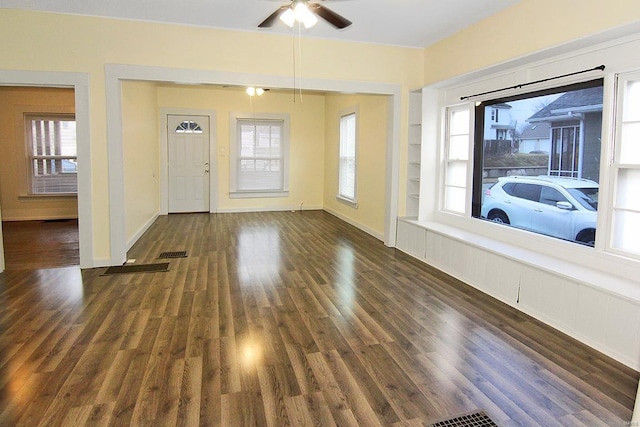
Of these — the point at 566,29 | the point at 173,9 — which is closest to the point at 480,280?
the point at 566,29

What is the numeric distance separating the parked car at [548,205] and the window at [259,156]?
566cm

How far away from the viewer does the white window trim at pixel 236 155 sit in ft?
29.8

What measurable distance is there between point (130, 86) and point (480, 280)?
5.20 metres

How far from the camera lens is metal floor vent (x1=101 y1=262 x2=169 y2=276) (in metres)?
4.70

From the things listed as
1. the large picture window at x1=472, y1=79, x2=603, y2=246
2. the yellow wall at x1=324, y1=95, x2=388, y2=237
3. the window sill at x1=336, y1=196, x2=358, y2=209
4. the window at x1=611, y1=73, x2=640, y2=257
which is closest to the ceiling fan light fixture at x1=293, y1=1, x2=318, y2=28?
the large picture window at x1=472, y1=79, x2=603, y2=246

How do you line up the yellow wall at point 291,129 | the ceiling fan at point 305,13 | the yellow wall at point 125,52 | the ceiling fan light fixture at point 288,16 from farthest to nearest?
the yellow wall at point 291,129 < the yellow wall at point 125,52 < the ceiling fan light fixture at point 288,16 < the ceiling fan at point 305,13

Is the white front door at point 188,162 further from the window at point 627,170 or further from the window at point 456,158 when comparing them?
the window at point 627,170

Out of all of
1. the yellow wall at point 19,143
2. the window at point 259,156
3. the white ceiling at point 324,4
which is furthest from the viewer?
the window at point 259,156

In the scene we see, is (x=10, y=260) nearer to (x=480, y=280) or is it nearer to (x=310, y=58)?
(x=310, y=58)

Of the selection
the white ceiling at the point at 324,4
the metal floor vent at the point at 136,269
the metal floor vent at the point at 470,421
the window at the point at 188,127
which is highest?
the white ceiling at the point at 324,4

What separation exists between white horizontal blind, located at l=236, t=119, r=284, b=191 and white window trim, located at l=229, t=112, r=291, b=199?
77 millimetres

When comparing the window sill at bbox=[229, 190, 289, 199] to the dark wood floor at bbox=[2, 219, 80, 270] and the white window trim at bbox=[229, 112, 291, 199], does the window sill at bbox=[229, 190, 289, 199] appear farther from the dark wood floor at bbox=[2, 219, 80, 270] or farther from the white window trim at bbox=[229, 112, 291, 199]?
the dark wood floor at bbox=[2, 219, 80, 270]

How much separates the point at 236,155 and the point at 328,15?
6.01m

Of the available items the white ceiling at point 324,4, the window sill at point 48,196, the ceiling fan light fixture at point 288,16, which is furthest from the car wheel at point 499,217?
the window sill at point 48,196
